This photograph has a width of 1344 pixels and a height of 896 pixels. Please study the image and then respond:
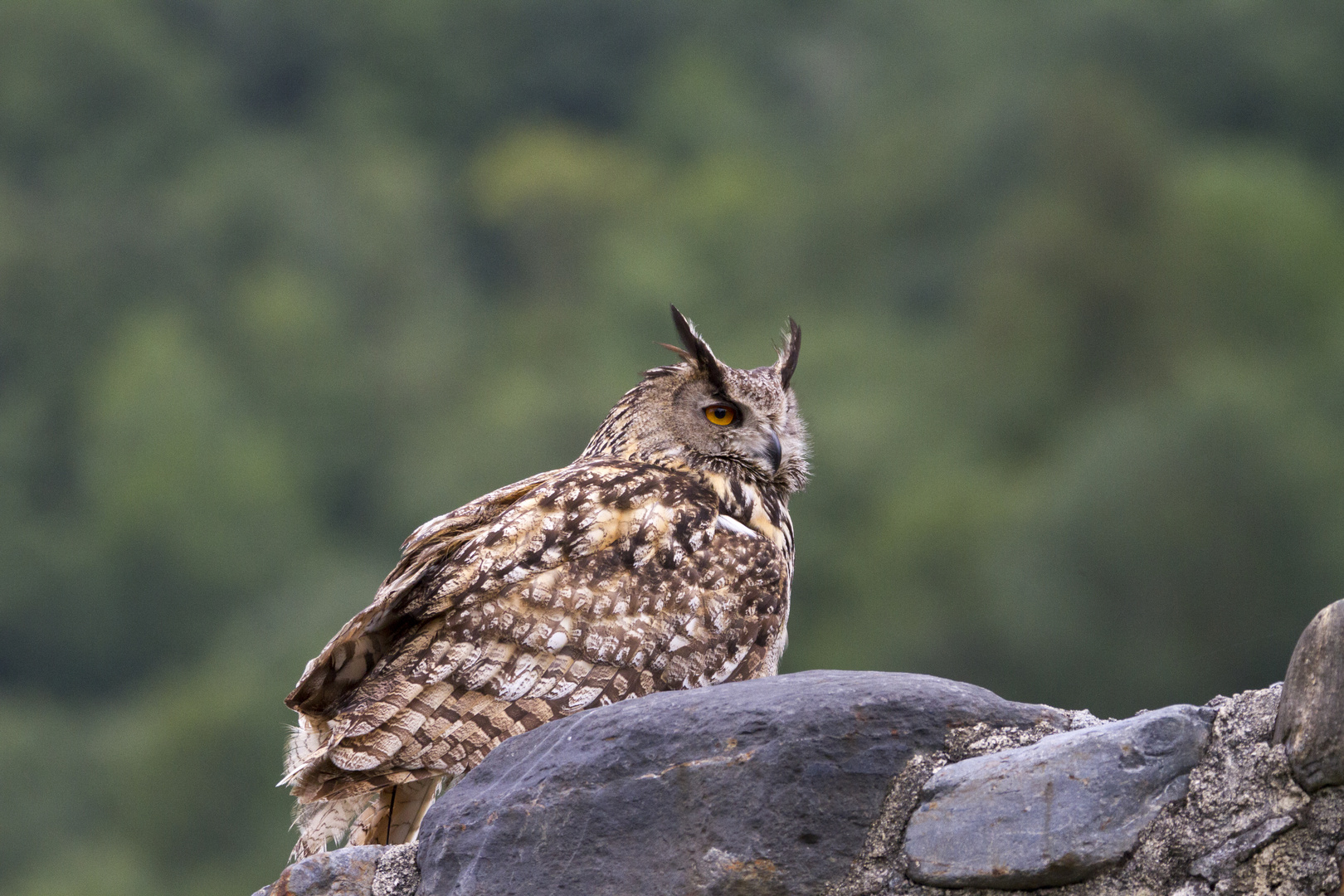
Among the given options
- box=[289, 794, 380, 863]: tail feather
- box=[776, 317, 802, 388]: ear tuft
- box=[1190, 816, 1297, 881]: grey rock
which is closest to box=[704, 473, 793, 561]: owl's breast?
box=[776, 317, 802, 388]: ear tuft

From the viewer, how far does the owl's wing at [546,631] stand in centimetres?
335

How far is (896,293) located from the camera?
171ft

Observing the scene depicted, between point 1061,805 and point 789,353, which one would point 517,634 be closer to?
point 1061,805

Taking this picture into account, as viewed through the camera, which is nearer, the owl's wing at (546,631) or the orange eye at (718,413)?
the owl's wing at (546,631)

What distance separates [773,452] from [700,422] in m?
0.19

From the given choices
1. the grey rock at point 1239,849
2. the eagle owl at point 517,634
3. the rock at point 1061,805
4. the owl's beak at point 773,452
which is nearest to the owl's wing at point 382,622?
the eagle owl at point 517,634

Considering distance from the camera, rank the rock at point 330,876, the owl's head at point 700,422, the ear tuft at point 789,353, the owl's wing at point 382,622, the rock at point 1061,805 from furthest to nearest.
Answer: the ear tuft at point 789,353 → the owl's head at point 700,422 → the owl's wing at point 382,622 → the rock at point 330,876 → the rock at point 1061,805

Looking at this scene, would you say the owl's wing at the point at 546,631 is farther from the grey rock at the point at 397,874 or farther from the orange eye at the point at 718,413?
the orange eye at the point at 718,413

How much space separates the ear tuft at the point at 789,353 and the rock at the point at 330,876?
2.29 metres

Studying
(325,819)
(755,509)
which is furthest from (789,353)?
(325,819)

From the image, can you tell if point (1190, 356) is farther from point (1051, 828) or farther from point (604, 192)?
point (1051, 828)

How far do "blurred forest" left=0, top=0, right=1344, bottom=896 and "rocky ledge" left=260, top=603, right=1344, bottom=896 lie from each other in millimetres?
22526

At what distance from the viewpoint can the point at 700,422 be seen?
4.43m

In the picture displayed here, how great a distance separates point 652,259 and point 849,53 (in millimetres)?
21403
